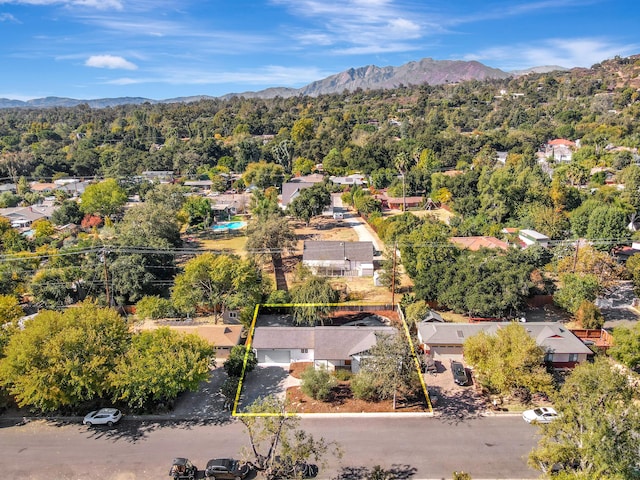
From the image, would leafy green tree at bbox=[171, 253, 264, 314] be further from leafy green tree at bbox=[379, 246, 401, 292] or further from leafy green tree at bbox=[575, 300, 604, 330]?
leafy green tree at bbox=[575, 300, 604, 330]

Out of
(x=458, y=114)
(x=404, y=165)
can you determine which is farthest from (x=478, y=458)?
(x=458, y=114)

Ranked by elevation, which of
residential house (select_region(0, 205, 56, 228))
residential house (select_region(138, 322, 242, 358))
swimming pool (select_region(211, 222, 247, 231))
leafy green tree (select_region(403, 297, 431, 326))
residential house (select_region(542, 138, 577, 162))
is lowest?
residential house (select_region(138, 322, 242, 358))

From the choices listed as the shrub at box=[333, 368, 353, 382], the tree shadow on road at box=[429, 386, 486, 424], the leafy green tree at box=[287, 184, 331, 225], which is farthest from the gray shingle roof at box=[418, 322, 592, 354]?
the leafy green tree at box=[287, 184, 331, 225]

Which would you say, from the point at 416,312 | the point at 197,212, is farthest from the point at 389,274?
the point at 197,212

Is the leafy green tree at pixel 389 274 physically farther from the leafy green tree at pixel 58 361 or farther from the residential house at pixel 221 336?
the leafy green tree at pixel 58 361

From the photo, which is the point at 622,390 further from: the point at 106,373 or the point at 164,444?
the point at 106,373


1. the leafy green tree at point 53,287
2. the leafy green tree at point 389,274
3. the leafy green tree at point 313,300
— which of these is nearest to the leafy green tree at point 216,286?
the leafy green tree at point 313,300

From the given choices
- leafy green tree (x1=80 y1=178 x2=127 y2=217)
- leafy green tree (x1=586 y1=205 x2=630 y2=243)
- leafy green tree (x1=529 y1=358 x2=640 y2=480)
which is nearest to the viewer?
leafy green tree (x1=529 y1=358 x2=640 y2=480)
